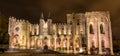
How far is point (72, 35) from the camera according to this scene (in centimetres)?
6369

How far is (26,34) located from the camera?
213 feet

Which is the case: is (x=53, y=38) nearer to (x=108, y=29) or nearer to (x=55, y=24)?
(x=55, y=24)

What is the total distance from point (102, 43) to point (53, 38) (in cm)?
1365

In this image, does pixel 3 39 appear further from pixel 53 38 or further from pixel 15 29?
pixel 53 38

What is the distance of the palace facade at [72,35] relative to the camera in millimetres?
62062

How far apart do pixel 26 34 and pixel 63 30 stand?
1076 centimetres

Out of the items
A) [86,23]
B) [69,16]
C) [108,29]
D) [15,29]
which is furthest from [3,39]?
[108,29]

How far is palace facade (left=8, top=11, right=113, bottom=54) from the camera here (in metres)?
62.1

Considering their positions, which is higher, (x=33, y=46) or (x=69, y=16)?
(x=69, y=16)

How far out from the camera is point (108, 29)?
62.5m

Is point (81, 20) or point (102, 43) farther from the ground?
point (81, 20)

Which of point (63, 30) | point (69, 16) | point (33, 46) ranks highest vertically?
point (69, 16)

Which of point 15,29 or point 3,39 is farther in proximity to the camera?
point 3,39

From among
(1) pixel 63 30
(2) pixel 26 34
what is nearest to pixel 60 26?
(1) pixel 63 30
